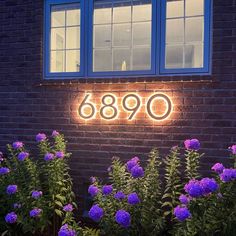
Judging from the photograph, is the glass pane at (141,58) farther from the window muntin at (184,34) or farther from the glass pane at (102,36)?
the glass pane at (102,36)

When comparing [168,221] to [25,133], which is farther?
[25,133]

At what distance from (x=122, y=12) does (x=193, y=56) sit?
112 cm

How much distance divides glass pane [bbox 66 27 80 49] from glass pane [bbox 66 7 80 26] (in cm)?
7

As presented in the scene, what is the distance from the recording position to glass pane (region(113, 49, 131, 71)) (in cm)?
473

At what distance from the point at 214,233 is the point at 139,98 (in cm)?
193

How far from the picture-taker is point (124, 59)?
4.75 m

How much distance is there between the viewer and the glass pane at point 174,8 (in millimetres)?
4492

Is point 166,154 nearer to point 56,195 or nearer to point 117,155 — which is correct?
point 117,155

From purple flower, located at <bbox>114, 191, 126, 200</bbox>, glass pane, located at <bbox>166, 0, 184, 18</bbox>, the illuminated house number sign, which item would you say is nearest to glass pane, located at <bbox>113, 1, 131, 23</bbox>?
glass pane, located at <bbox>166, 0, 184, 18</bbox>

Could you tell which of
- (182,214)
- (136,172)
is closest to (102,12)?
(136,172)

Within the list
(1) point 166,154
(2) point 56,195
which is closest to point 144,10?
(1) point 166,154

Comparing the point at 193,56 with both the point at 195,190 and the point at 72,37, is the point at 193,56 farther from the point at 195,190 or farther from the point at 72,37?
the point at 195,190

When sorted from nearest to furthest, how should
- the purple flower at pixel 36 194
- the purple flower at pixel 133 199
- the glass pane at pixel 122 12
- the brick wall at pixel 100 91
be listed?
1. the purple flower at pixel 133 199
2. the purple flower at pixel 36 194
3. the brick wall at pixel 100 91
4. the glass pane at pixel 122 12

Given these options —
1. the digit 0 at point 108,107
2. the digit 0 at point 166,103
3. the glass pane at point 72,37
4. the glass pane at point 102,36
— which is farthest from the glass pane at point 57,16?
the digit 0 at point 166,103
